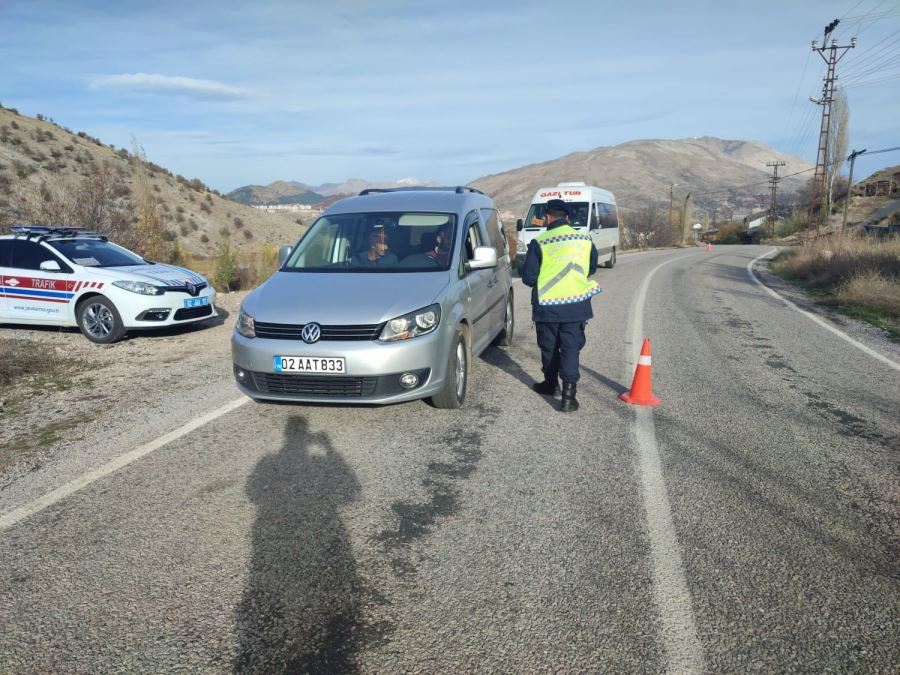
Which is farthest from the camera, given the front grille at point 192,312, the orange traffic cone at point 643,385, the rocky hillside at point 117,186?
the rocky hillside at point 117,186

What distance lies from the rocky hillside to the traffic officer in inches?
632

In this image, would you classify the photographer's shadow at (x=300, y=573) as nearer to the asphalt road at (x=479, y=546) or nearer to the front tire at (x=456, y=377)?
the asphalt road at (x=479, y=546)

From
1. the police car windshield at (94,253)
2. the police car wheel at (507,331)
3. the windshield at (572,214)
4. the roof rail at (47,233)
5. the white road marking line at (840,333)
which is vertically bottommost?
the white road marking line at (840,333)

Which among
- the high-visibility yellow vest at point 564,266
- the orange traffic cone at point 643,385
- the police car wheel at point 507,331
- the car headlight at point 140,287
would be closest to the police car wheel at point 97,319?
the car headlight at point 140,287

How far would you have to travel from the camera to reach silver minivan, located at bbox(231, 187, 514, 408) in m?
4.81

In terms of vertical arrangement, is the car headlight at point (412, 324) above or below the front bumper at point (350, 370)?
above

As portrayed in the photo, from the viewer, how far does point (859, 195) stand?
6838 cm

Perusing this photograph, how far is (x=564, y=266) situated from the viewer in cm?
557

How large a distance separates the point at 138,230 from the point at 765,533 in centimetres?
1702

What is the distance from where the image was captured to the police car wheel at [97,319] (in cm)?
889

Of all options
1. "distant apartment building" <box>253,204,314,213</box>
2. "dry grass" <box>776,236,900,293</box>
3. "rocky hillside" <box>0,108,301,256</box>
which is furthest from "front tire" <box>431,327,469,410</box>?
"distant apartment building" <box>253,204,314,213</box>

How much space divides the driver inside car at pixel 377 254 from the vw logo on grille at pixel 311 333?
129 cm

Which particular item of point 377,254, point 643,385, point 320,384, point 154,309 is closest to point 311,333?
point 320,384

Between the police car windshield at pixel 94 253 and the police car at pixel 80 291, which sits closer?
the police car at pixel 80 291
